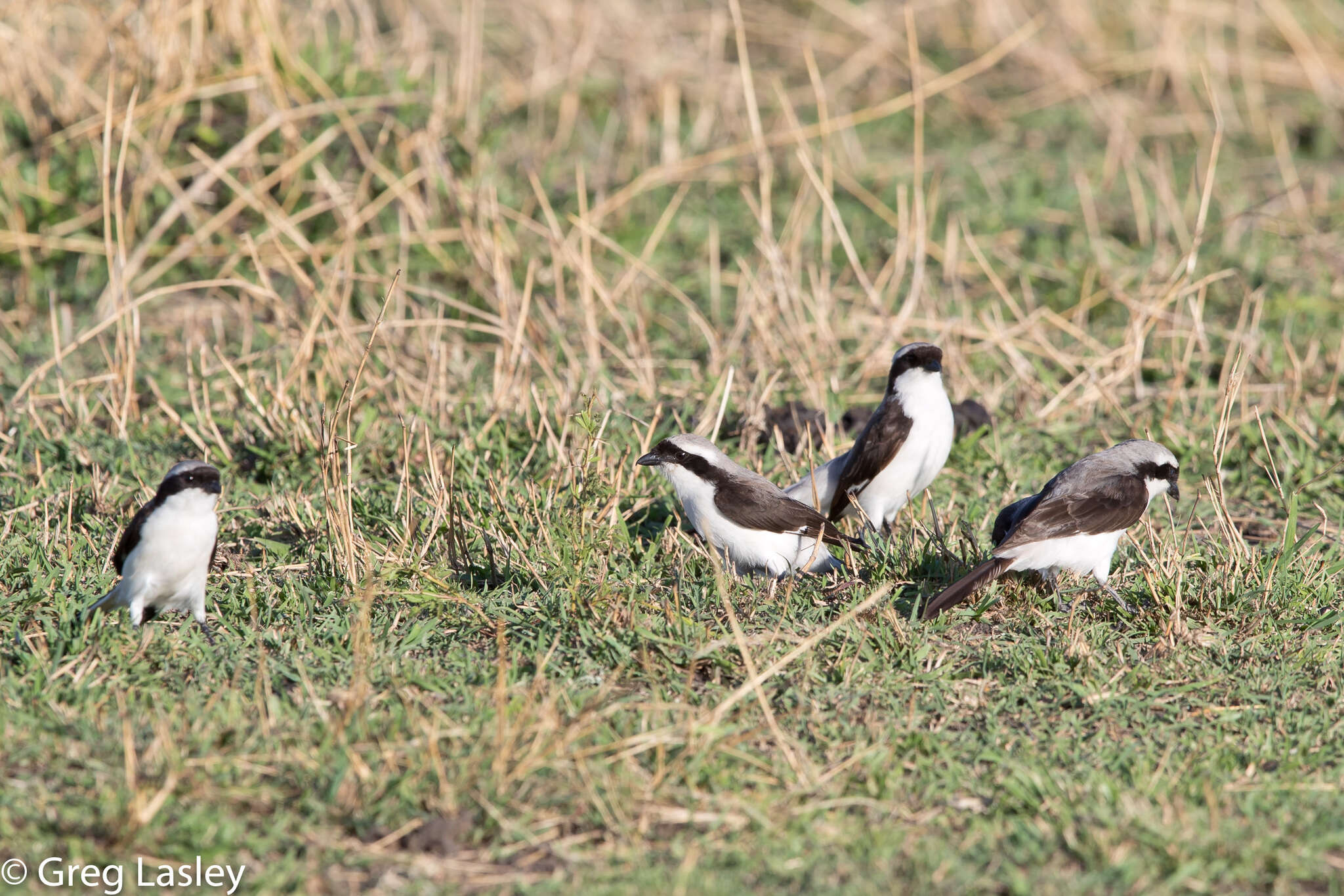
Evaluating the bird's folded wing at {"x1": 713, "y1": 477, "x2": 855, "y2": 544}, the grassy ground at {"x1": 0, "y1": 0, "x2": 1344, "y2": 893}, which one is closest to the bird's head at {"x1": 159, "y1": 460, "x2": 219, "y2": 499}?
the grassy ground at {"x1": 0, "y1": 0, "x2": 1344, "y2": 893}

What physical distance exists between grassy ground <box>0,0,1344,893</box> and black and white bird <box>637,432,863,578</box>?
0.60 ft

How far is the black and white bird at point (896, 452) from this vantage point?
19.3 feet

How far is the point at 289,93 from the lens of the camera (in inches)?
335

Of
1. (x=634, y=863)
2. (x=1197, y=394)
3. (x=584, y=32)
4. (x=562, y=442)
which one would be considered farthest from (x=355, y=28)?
(x=634, y=863)

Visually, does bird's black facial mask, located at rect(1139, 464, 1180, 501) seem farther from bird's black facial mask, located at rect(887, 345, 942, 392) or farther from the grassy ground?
bird's black facial mask, located at rect(887, 345, 942, 392)

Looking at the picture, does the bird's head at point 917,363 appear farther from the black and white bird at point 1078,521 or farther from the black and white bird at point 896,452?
the black and white bird at point 1078,521

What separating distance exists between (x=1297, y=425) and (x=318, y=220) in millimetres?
5776

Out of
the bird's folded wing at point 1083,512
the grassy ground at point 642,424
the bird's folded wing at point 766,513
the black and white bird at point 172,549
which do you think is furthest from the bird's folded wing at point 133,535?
the bird's folded wing at point 1083,512

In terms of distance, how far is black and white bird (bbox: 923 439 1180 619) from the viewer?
4910 millimetres

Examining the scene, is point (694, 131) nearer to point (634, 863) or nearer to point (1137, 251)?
point (1137, 251)

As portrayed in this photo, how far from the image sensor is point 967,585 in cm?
479

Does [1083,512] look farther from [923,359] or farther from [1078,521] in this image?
[923,359]

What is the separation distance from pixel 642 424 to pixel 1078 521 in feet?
7.61

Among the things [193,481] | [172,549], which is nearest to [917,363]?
[193,481]
